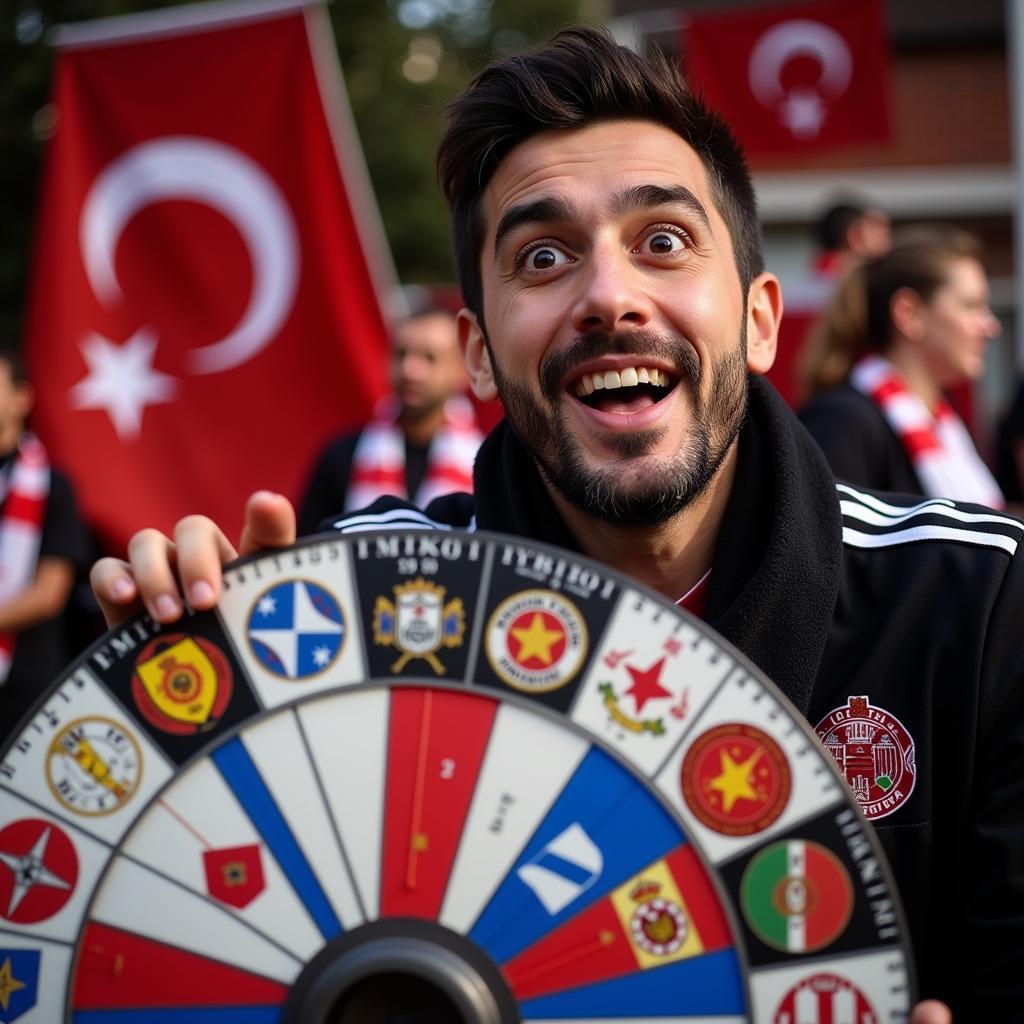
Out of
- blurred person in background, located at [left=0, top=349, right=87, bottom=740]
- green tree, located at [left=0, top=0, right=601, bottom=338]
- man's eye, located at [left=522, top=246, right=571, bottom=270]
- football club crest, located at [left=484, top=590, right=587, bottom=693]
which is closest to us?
football club crest, located at [left=484, top=590, right=587, bottom=693]

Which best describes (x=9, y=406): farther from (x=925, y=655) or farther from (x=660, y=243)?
(x=925, y=655)

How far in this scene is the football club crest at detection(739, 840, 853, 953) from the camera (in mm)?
1389

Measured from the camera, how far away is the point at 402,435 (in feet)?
18.7

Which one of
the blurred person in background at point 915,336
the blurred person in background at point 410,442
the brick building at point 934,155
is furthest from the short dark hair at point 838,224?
the brick building at point 934,155

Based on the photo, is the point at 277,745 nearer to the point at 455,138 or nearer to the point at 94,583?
the point at 94,583

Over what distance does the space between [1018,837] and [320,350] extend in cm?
428

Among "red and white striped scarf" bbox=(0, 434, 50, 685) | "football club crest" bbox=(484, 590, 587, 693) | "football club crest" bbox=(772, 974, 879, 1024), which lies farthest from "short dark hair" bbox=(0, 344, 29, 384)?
"football club crest" bbox=(772, 974, 879, 1024)

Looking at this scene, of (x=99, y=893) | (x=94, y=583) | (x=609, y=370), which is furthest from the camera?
(x=609, y=370)

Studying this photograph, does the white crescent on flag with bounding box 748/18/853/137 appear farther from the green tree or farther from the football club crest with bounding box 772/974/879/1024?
the football club crest with bounding box 772/974/879/1024

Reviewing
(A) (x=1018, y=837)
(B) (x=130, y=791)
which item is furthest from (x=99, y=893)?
(A) (x=1018, y=837)

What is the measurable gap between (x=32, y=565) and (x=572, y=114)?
363 cm

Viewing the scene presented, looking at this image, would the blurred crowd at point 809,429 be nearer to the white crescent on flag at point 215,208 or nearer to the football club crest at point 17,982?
the white crescent on flag at point 215,208

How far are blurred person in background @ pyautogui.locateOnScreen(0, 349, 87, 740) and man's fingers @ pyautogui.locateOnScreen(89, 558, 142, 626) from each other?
359cm

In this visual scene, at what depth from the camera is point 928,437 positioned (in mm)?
4270
